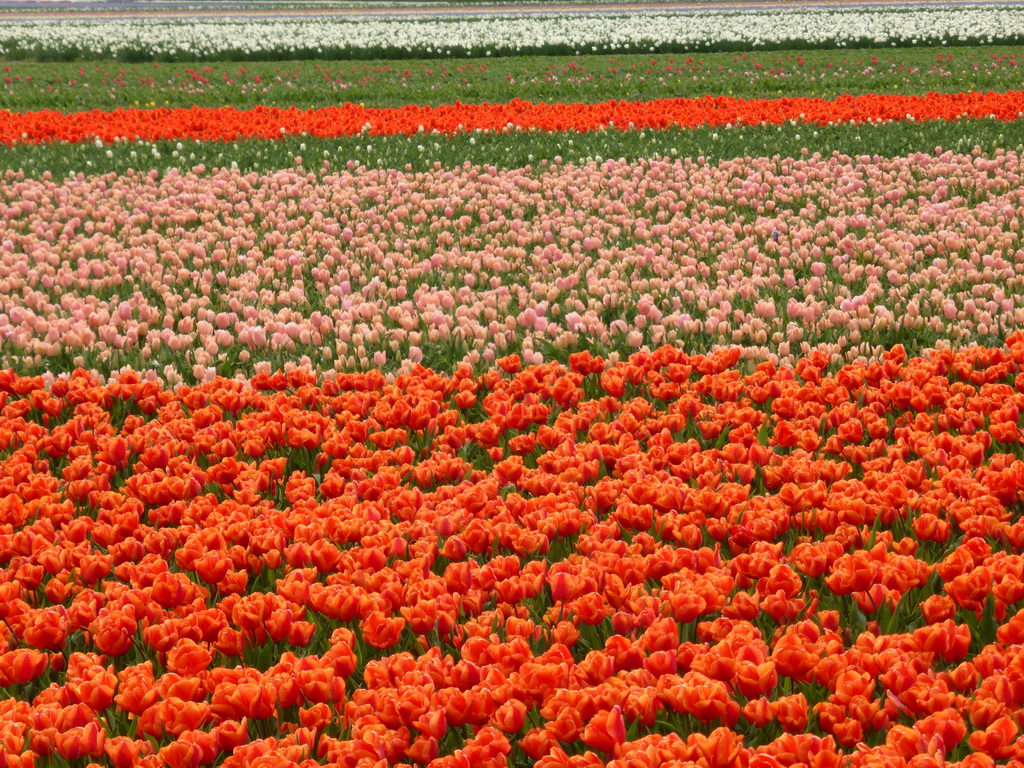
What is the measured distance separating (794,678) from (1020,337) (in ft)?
11.0

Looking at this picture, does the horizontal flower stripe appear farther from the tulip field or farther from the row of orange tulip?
the row of orange tulip

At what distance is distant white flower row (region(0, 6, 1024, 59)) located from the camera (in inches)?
1016

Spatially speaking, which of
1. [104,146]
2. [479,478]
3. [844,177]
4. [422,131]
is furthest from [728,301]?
[104,146]

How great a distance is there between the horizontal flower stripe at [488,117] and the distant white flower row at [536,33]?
12200 millimetres

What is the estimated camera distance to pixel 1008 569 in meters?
2.68

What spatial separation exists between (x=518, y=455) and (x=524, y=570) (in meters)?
1.38

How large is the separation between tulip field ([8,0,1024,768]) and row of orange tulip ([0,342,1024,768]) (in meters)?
0.01

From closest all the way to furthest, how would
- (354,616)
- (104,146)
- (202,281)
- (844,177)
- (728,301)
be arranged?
(354,616) → (728,301) → (202,281) → (844,177) → (104,146)

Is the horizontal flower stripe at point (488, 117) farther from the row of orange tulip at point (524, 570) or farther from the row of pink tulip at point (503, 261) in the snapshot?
the row of orange tulip at point (524, 570)

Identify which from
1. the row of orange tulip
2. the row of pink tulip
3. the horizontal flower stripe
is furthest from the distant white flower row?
the row of orange tulip

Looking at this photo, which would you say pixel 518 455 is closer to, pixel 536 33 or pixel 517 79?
pixel 517 79

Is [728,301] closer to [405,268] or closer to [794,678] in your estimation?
[405,268]

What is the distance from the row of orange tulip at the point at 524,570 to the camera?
2242 mm

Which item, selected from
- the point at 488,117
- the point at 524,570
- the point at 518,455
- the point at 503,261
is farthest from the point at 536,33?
the point at 524,570
